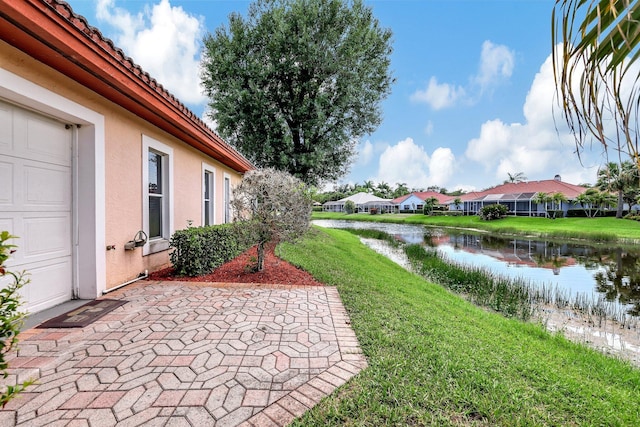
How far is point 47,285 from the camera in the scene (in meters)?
3.95

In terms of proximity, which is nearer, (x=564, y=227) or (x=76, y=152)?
(x=76, y=152)

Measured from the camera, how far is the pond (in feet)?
27.9

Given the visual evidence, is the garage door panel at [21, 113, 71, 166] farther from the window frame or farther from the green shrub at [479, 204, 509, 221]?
the green shrub at [479, 204, 509, 221]

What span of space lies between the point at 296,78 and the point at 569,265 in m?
14.5

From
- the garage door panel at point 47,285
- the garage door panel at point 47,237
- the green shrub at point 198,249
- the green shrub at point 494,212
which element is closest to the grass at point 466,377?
the green shrub at point 198,249

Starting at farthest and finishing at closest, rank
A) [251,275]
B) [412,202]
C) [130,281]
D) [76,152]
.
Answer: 1. [412,202]
2. [251,275]
3. [130,281]
4. [76,152]

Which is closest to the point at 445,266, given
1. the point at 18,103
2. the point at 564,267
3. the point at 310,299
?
the point at 564,267

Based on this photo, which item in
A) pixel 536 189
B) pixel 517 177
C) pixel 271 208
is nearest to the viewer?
pixel 271 208

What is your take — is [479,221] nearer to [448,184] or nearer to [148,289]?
[148,289]

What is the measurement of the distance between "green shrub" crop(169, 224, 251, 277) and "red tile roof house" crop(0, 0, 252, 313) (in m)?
0.56

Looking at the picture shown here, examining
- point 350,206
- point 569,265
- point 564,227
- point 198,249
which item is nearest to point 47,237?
point 198,249

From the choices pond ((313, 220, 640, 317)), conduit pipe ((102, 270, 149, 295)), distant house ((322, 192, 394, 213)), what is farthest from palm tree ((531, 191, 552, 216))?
conduit pipe ((102, 270, 149, 295))

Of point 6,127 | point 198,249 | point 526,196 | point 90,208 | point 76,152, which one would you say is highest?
point 526,196

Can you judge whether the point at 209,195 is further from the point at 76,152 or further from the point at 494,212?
the point at 494,212
